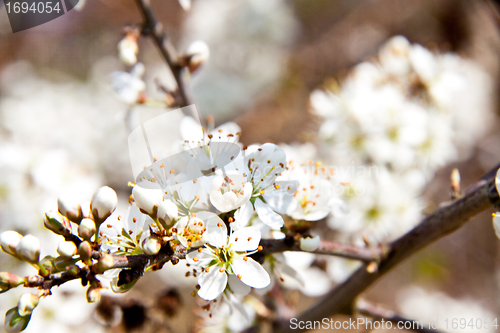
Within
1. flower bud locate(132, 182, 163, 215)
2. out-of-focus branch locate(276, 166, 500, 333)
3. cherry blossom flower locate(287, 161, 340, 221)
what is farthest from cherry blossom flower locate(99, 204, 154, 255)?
out-of-focus branch locate(276, 166, 500, 333)

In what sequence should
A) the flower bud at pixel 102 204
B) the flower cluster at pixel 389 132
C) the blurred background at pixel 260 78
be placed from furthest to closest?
1. the blurred background at pixel 260 78
2. the flower cluster at pixel 389 132
3. the flower bud at pixel 102 204

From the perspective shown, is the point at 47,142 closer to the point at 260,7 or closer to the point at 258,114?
the point at 258,114

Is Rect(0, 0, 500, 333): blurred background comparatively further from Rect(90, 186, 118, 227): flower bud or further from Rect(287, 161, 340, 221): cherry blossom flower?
Rect(90, 186, 118, 227): flower bud

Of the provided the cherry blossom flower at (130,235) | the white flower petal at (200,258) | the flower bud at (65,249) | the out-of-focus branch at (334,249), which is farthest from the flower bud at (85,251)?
the out-of-focus branch at (334,249)

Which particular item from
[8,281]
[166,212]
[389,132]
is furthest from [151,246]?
[389,132]

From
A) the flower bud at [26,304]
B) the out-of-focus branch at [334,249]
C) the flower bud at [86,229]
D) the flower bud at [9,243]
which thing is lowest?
the out-of-focus branch at [334,249]

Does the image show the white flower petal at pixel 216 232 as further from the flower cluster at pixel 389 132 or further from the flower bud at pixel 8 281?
the flower cluster at pixel 389 132
